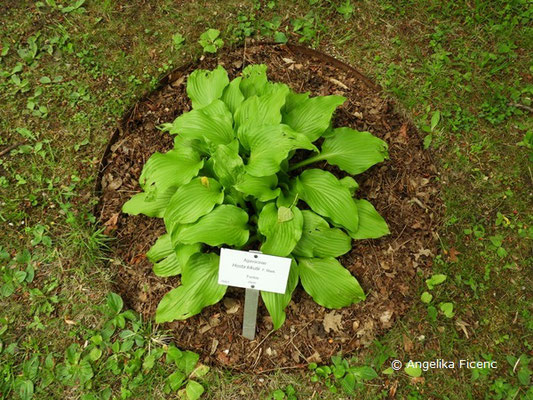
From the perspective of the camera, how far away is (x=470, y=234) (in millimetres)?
3012

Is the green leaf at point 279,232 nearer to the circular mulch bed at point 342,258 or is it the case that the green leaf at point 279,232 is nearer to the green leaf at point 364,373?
the circular mulch bed at point 342,258

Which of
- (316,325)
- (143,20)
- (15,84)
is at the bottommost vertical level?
(316,325)

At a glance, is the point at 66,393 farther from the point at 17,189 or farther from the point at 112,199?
the point at 17,189

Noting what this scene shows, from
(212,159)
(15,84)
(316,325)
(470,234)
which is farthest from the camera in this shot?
(15,84)

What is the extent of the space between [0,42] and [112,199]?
1.80m

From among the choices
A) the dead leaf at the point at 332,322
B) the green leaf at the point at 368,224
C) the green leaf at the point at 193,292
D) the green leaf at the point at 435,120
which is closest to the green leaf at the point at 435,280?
the green leaf at the point at 368,224

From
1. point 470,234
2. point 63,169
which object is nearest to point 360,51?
point 470,234

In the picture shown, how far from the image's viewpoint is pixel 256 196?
243 cm

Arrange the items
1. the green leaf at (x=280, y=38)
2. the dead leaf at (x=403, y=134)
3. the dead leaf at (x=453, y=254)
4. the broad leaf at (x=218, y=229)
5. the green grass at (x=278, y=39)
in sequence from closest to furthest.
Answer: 1. the broad leaf at (x=218, y=229)
2. the green grass at (x=278, y=39)
3. the dead leaf at (x=453, y=254)
4. the dead leaf at (x=403, y=134)
5. the green leaf at (x=280, y=38)

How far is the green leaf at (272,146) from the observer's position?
2.29 metres

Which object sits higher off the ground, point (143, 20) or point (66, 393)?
point (143, 20)

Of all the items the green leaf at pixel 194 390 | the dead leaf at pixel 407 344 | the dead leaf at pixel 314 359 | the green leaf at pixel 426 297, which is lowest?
the green leaf at pixel 194 390

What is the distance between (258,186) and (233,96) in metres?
0.78

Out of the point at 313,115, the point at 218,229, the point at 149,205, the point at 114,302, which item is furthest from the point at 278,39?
the point at 114,302
